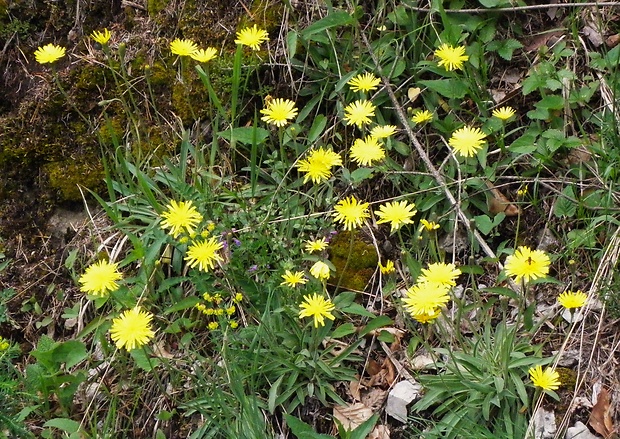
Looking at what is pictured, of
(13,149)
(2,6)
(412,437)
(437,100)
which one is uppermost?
(2,6)

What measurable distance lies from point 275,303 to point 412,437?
22.9 inches

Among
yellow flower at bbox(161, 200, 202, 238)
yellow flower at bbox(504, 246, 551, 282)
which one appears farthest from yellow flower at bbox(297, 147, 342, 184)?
yellow flower at bbox(504, 246, 551, 282)

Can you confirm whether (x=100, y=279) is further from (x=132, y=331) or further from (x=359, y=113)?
(x=359, y=113)

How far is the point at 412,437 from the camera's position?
210 cm

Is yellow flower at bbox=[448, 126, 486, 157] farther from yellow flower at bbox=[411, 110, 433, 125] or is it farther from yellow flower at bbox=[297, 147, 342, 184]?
yellow flower at bbox=[297, 147, 342, 184]

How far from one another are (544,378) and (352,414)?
604 mm

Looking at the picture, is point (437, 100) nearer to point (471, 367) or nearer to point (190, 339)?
point (471, 367)

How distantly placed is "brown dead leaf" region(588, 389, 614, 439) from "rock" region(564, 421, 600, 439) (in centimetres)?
2

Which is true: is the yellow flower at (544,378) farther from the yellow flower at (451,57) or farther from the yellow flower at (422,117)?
the yellow flower at (451,57)

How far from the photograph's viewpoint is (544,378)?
6.17ft

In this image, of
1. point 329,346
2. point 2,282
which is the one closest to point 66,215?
point 2,282

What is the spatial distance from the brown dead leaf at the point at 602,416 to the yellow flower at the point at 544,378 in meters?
0.19

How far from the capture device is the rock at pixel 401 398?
2.16m

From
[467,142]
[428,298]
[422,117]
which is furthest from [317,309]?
[422,117]
